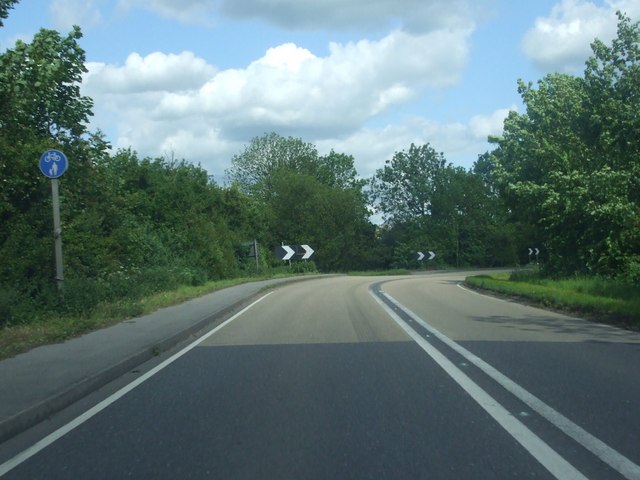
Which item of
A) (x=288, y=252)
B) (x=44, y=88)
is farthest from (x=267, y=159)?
(x=44, y=88)

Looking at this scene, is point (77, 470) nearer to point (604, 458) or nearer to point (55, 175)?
point (604, 458)

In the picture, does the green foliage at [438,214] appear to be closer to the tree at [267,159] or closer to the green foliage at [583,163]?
the tree at [267,159]

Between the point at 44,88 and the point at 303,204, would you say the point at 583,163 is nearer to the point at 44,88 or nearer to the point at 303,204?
the point at 44,88

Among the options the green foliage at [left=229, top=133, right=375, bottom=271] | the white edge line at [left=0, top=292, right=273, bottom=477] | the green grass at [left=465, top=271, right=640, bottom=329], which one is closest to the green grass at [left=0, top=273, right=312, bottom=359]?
the white edge line at [left=0, top=292, right=273, bottom=477]

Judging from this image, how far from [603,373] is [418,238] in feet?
267

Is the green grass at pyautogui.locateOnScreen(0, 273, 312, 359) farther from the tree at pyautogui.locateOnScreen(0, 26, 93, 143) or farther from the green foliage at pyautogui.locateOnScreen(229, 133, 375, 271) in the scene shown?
the green foliage at pyautogui.locateOnScreen(229, 133, 375, 271)

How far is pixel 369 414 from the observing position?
25.0 ft

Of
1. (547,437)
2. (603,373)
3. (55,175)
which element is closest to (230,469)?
(547,437)

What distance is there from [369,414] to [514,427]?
4.94 ft

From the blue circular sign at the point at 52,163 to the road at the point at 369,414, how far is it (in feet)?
16.6

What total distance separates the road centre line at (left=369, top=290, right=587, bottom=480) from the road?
2 centimetres

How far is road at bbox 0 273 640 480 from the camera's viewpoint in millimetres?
5898

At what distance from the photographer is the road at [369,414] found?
5.90 meters

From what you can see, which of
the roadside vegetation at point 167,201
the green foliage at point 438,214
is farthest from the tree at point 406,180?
the roadside vegetation at point 167,201
